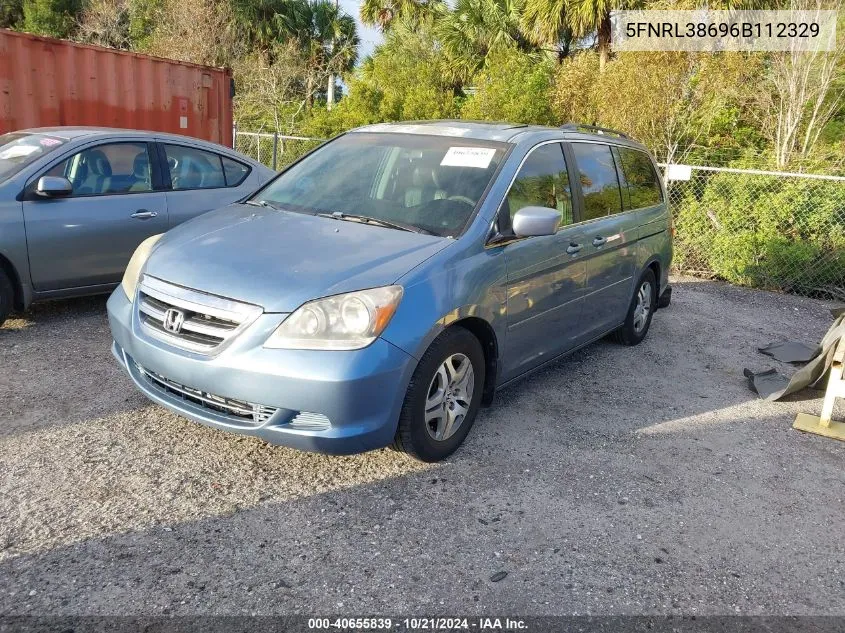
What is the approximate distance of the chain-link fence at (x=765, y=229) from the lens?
29.6ft

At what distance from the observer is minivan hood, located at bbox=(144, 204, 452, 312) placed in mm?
3250

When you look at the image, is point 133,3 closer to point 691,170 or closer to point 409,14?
point 409,14

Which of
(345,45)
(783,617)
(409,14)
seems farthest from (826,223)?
(345,45)

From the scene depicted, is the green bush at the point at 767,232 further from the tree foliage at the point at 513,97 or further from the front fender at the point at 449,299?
the front fender at the point at 449,299

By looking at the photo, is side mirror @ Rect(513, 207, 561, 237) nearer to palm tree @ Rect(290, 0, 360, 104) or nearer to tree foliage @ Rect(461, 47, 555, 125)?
tree foliage @ Rect(461, 47, 555, 125)

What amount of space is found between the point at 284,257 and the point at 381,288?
0.56 m

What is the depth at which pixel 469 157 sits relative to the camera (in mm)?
4289

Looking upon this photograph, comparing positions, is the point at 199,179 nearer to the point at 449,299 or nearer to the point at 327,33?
the point at 449,299

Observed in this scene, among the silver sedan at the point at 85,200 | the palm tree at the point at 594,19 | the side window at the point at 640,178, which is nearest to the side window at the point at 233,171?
the silver sedan at the point at 85,200

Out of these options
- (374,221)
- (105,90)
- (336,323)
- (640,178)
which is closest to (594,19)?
(105,90)

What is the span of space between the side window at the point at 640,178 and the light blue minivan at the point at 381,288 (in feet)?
1.75

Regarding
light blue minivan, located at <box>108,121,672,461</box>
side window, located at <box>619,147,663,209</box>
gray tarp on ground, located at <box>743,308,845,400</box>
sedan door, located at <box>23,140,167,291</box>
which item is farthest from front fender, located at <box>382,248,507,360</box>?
sedan door, located at <box>23,140,167,291</box>

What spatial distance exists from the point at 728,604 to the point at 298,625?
1.71 metres

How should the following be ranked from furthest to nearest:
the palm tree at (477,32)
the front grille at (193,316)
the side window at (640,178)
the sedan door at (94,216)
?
the palm tree at (477,32) < the side window at (640,178) < the sedan door at (94,216) < the front grille at (193,316)
